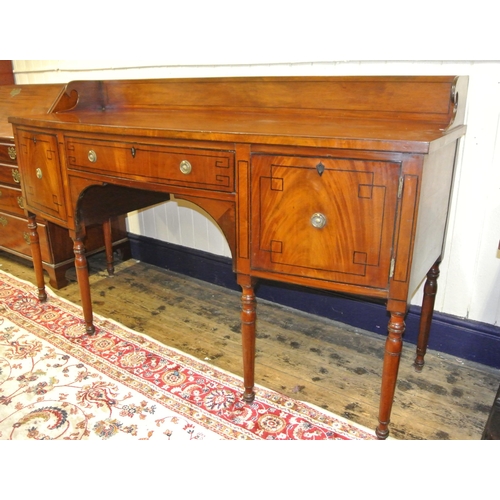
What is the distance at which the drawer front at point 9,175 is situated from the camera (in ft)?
7.75

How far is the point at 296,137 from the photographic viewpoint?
1216 mm

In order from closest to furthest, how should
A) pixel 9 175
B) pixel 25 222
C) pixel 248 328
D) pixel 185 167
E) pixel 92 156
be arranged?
1. pixel 185 167
2. pixel 248 328
3. pixel 92 156
4. pixel 9 175
5. pixel 25 222

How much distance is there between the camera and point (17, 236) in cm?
265

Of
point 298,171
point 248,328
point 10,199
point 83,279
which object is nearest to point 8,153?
point 10,199

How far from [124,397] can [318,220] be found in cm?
98

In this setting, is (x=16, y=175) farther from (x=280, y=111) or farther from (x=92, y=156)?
(x=280, y=111)

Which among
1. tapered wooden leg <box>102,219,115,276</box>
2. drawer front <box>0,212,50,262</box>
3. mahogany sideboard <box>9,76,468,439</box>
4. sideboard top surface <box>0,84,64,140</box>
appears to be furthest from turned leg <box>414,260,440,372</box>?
sideboard top surface <box>0,84,64,140</box>

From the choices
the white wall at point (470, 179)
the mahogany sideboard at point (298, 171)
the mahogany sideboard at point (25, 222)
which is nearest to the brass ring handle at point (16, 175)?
the mahogany sideboard at point (25, 222)

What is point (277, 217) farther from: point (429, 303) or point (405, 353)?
point (405, 353)

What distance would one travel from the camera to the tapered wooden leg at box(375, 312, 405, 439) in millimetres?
1295

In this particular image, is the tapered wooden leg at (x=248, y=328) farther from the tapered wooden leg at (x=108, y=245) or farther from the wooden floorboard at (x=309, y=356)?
the tapered wooden leg at (x=108, y=245)

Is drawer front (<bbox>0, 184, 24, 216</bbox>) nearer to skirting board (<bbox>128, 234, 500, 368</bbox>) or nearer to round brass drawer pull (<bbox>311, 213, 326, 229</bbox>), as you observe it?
skirting board (<bbox>128, 234, 500, 368</bbox>)

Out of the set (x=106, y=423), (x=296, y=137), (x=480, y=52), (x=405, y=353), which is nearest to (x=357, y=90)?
(x=480, y=52)

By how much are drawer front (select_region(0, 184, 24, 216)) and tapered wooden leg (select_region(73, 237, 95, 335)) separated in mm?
716
